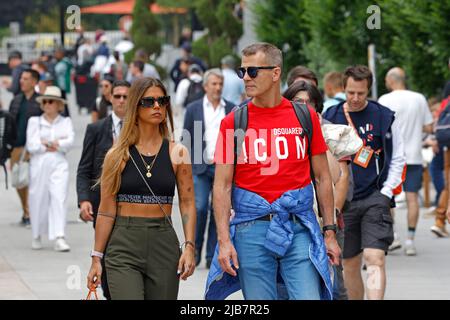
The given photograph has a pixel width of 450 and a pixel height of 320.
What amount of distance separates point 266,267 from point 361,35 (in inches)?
510

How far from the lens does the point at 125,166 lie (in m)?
7.09

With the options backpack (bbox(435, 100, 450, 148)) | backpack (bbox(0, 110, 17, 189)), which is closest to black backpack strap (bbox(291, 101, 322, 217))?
backpack (bbox(435, 100, 450, 148))

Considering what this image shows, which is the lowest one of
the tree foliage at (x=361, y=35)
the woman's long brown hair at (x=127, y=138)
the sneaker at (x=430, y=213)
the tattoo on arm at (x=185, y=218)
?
the sneaker at (x=430, y=213)

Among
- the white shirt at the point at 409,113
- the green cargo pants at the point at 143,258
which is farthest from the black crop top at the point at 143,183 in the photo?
the white shirt at the point at 409,113

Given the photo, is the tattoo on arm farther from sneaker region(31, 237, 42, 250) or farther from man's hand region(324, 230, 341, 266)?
sneaker region(31, 237, 42, 250)

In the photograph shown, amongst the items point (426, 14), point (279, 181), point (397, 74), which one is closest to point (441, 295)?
point (397, 74)

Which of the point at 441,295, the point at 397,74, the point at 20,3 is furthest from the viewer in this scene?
the point at 20,3

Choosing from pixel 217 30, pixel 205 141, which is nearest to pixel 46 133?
pixel 205 141

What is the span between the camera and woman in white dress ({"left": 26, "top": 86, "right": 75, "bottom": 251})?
45.1 feet

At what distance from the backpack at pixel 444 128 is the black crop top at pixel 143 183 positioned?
19.8ft

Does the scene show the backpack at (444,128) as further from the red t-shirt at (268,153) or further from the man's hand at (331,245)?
the red t-shirt at (268,153)

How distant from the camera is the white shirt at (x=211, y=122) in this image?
40.9 feet
